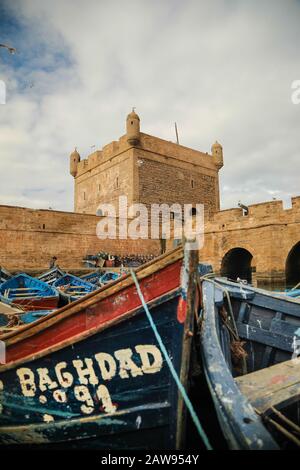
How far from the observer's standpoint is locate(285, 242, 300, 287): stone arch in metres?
14.9

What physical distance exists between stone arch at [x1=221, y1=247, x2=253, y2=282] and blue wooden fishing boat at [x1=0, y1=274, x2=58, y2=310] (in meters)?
10.9

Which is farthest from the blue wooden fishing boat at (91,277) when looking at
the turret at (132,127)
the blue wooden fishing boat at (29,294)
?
the turret at (132,127)

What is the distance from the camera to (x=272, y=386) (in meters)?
2.34

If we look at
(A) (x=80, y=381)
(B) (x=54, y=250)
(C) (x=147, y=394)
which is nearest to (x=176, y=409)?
(C) (x=147, y=394)

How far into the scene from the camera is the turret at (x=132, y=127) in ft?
72.2

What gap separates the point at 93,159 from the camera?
89.6 ft

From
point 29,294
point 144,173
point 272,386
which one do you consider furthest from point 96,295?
point 144,173

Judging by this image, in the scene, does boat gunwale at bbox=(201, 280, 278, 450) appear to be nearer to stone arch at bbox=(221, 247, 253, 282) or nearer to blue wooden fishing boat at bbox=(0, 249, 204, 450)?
blue wooden fishing boat at bbox=(0, 249, 204, 450)

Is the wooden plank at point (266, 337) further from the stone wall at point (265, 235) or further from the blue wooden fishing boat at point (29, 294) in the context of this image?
the stone wall at point (265, 235)

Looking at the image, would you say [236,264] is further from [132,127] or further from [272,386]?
[272,386]

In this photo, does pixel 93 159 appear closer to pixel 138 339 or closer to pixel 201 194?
pixel 201 194
